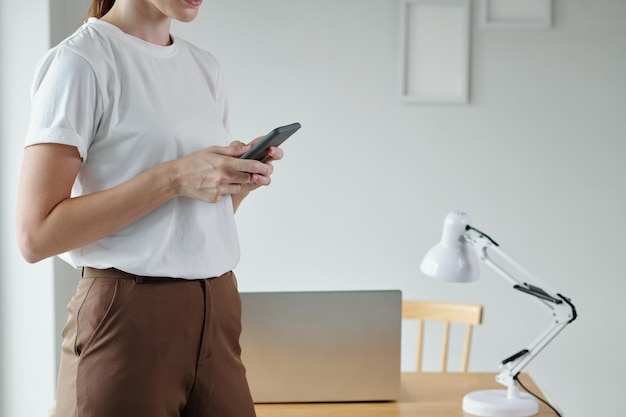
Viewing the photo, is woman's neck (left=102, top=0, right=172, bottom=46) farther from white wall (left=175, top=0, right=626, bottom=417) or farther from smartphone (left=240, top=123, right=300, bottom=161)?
white wall (left=175, top=0, right=626, bottom=417)

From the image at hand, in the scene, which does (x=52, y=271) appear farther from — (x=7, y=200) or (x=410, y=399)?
(x=410, y=399)

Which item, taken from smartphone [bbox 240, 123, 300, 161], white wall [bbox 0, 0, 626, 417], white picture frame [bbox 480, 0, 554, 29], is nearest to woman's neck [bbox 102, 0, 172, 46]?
smartphone [bbox 240, 123, 300, 161]

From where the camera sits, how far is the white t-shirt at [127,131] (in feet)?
3.45

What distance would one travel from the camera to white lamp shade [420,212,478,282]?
5.74 feet

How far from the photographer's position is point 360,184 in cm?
328

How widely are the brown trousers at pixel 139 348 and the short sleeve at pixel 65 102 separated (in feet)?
0.64

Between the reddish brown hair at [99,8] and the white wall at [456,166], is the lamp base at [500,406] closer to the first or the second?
the reddish brown hair at [99,8]

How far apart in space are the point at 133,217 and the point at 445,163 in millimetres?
2365

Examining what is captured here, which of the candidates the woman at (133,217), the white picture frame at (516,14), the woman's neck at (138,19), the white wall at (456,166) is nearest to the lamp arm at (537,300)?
the woman at (133,217)

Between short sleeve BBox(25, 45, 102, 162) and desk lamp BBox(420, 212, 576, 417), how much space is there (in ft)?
3.04

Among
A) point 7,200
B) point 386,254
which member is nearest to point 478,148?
point 386,254

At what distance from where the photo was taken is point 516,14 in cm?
326

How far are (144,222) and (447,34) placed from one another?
94.5 inches

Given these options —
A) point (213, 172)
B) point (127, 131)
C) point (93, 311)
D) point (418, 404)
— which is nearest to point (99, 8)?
point (127, 131)
